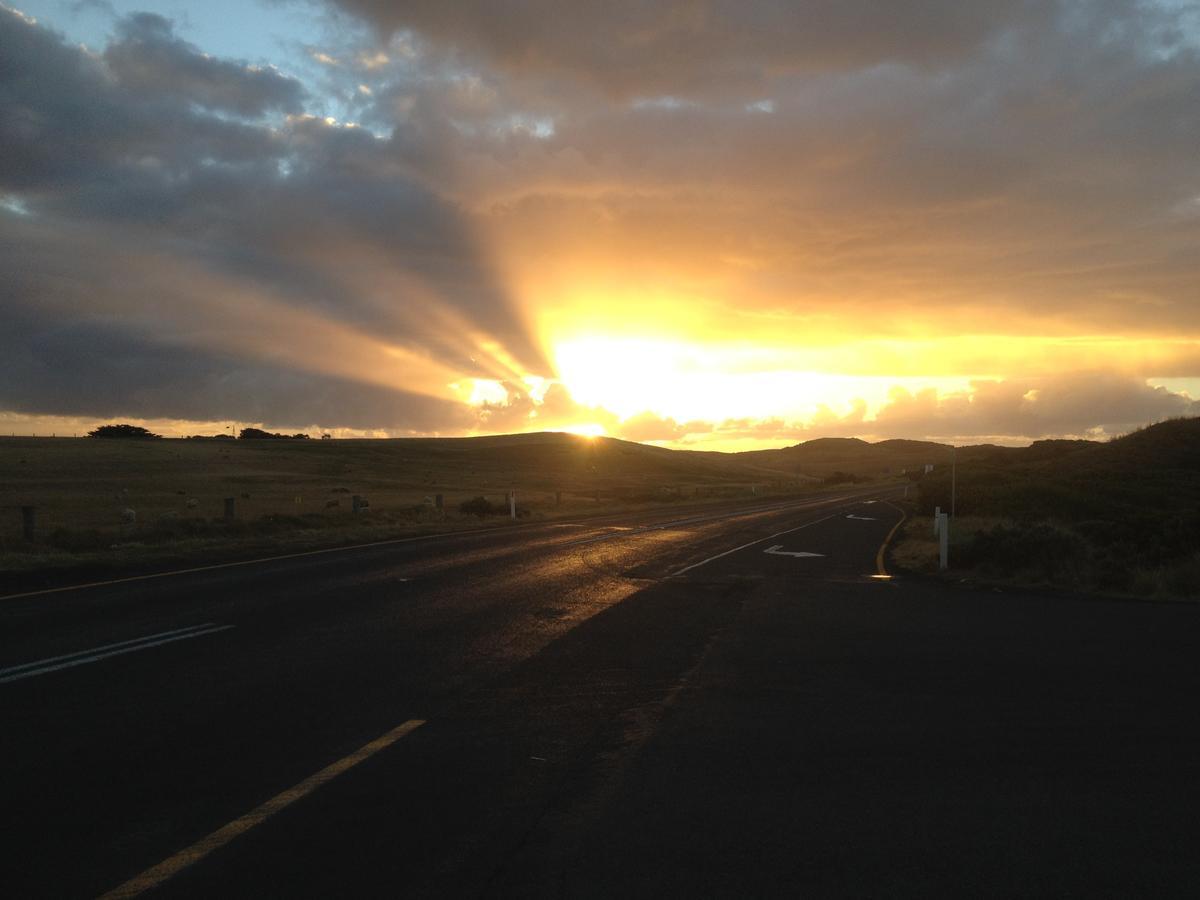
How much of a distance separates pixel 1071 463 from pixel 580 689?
204ft

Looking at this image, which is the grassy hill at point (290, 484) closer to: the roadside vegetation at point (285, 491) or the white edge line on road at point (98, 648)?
the roadside vegetation at point (285, 491)

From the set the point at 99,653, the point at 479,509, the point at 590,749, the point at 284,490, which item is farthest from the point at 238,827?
the point at 284,490

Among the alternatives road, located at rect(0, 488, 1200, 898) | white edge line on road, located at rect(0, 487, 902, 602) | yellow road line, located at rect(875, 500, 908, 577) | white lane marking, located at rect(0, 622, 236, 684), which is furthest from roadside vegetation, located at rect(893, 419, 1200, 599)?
white lane marking, located at rect(0, 622, 236, 684)

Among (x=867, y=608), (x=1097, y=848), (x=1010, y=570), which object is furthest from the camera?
(x=1010, y=570)

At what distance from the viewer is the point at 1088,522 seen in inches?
1017

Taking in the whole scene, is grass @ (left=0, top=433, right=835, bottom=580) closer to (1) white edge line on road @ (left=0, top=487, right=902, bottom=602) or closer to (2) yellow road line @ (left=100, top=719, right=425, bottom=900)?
(1) white edge line on road @ (left=0, top=487, right=902, bottom=602)

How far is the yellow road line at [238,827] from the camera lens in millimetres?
4645

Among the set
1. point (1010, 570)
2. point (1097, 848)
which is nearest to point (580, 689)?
point (1097, 848)

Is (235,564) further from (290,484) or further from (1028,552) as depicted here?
(290,484)

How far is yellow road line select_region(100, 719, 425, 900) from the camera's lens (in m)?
4.64

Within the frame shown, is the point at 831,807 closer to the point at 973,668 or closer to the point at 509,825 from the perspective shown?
the point at 509,825

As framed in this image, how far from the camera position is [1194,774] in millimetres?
6496

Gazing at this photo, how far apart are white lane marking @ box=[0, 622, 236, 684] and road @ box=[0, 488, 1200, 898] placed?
6cm

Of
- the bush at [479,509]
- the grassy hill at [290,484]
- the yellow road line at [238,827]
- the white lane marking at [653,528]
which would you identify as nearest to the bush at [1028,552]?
the white lane marking at [653,528]
